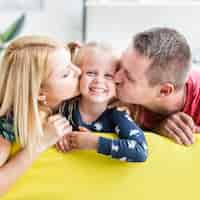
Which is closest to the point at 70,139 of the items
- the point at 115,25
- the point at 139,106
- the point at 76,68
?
the point at 76,68

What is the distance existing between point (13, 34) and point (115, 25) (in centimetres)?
66

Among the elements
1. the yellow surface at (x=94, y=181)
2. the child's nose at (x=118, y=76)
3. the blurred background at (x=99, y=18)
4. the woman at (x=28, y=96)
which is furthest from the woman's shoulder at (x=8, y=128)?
the blurred background at (x=99, y=18)

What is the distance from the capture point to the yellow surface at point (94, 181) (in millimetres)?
1179

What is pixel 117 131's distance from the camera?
1.22 m

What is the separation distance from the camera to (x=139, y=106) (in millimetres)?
1421

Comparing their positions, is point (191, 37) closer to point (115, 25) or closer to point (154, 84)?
point (115, 25)

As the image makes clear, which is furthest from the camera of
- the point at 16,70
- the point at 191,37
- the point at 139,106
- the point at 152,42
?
the point at 191,37

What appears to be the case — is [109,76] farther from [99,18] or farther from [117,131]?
[99,18]

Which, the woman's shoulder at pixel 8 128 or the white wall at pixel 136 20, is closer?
the woman's shoulder at pixel 8 128

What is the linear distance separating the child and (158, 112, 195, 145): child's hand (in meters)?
0.12

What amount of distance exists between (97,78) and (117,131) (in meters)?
0.16

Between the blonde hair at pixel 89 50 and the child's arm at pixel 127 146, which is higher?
the blonde hair at pixel 89 50

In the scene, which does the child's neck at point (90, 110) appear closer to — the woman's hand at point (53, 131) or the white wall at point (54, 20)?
the woman's hand at point (53, 131)

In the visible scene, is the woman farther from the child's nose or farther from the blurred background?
the blurred background
